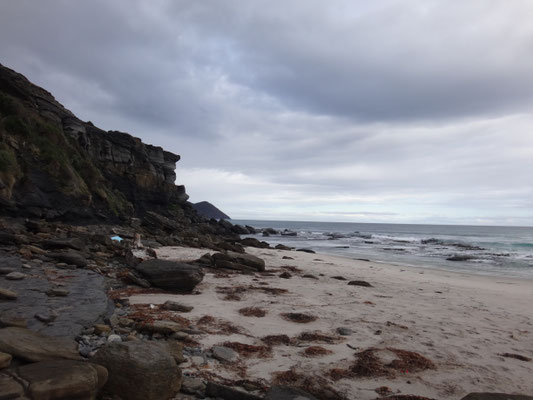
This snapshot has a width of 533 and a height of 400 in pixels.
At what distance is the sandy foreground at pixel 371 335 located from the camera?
4.87m

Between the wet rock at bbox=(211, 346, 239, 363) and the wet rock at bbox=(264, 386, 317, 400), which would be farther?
the wet rock at bbox=(211, 346, 239, 363)

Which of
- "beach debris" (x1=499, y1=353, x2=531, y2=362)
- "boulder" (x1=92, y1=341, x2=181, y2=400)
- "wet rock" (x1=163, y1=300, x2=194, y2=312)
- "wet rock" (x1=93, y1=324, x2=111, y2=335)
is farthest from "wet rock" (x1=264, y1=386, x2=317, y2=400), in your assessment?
"beach debris" (x1=499, y1=353, x2=531, y2=362)

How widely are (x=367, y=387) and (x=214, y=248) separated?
776 inches

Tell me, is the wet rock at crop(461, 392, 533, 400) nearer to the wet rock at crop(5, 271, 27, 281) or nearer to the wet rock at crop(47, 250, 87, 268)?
the wet rock at crop(5, 271, 27, 281)

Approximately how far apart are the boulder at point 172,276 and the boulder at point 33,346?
577cm

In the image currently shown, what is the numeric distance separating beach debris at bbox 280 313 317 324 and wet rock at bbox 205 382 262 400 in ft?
11.9

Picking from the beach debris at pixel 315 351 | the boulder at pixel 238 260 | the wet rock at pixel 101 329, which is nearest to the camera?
the wet rock at pixel 101 329

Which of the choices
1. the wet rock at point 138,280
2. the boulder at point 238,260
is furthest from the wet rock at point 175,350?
the boulder at point 238,260

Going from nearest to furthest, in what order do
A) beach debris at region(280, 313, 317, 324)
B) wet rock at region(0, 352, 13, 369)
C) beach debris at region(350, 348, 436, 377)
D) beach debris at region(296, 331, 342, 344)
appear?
wet rock at region(0, 352, 13, 369) < beach debris at region(350, 348, 436, 377) < beach debris at region(296, 331, 342, 344) < beach debris at region(280, 313, 317, 324)

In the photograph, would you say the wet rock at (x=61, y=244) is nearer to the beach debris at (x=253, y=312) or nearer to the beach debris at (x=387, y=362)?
the beach debris at (x=253, y=312)

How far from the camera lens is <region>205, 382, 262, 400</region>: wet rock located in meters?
4.07

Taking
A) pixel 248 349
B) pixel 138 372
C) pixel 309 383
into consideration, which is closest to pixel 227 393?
pixel 138 372

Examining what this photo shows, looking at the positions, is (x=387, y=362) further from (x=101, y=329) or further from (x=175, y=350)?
(x=101, y=329)

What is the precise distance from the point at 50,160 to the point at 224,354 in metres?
23.3
